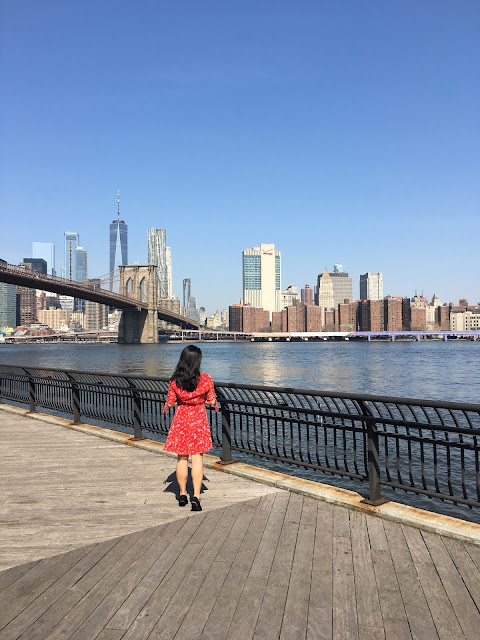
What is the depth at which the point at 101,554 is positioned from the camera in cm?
409

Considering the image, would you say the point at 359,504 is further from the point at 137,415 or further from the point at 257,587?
the point at 137,415

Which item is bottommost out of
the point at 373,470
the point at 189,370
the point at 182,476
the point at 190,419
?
the point at 182,476

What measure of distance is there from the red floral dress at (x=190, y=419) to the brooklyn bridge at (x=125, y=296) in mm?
74955

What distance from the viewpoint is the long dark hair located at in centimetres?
520

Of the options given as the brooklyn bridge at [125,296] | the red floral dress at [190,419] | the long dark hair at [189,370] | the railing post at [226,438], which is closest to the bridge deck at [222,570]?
the red floral dress at [190,419]

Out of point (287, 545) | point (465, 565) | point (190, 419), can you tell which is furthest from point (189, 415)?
point (465, 565)

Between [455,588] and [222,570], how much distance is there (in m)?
1.58

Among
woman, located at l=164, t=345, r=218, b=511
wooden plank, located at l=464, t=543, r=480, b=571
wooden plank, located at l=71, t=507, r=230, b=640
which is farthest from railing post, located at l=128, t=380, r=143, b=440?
wooden plank, located at l=464, t=543, r=480, b=571

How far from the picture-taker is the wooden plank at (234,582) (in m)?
3.03

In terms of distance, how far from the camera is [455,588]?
341cm

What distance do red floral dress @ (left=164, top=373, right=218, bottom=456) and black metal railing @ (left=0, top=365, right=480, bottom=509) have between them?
26 cm

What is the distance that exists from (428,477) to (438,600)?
32.8ft

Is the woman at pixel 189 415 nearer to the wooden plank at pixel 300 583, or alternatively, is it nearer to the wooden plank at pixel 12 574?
the wooden plank at pixel 300 583

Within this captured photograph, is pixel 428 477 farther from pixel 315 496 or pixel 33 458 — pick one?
pixel 33 458
